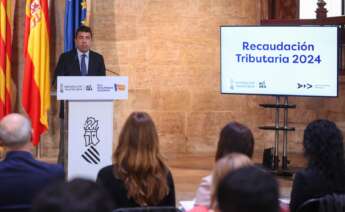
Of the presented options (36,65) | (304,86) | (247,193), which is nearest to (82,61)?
(36,65)

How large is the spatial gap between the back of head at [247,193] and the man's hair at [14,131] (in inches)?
67.5

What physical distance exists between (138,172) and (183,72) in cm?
597

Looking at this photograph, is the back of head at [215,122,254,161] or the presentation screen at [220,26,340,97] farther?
the presentation screen at [220,26,340,97]

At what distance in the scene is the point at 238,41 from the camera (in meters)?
7.33

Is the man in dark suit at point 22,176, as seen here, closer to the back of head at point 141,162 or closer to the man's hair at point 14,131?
the man's hair at point 14,131

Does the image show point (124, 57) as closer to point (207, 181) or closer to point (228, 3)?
point (228, 3)

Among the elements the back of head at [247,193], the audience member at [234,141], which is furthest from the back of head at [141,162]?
the back of head at [247,193]

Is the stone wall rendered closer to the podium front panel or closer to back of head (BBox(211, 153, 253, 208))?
the podium front panel

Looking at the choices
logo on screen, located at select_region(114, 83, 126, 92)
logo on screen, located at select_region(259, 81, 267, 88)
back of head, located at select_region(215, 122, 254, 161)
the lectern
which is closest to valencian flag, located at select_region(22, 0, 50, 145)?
the lectern

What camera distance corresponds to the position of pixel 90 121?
Result: 241 inches

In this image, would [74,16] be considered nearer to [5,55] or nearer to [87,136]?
[5,55]

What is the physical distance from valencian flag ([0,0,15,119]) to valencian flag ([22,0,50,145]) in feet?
0.67

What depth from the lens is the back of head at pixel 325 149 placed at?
3.29 m

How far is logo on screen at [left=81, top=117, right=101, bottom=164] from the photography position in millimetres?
6105
